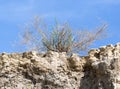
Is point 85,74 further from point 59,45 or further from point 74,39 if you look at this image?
point 74,39

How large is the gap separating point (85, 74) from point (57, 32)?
5.35 m

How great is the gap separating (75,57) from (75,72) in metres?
0.16

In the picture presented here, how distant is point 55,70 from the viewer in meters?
4.14

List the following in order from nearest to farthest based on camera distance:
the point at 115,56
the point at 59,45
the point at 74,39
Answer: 1. the point at 115,56
2. the point at 59,45
3. the point at 74,39

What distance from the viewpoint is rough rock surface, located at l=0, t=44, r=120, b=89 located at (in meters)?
4.05

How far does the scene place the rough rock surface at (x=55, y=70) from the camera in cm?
405

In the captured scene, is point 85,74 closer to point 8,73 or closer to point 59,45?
point 8,73

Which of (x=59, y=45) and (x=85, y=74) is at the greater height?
(x=59, y=45)

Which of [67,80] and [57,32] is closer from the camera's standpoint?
[67,80]

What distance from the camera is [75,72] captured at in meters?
4.18


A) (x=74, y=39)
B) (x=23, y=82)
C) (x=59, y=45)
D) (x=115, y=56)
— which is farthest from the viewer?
(x=74, y=39)

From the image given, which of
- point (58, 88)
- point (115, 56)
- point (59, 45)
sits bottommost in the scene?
point (58, 88)

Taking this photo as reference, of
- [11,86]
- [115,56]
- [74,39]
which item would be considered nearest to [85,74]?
[115,56]

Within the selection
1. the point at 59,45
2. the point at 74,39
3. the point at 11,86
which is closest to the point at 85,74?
the point at 11,86
